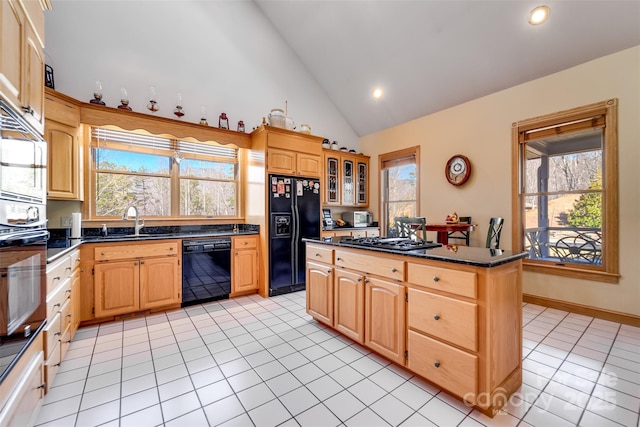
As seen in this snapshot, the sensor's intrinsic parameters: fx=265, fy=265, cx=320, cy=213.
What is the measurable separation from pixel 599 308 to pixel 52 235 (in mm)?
6273

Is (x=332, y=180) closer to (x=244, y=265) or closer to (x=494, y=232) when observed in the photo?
(x=244, y=265)

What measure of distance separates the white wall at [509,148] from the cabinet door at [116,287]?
4.44 metres

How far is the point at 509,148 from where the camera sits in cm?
372

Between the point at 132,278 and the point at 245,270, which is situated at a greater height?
the point at 132,278

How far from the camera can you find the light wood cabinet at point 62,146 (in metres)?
2.64

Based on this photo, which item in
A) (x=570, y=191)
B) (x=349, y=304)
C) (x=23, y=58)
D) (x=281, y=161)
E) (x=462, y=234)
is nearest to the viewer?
(x=23, y=58)

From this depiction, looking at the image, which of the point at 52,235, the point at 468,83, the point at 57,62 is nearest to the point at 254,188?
the point at 52,235

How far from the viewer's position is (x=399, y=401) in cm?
170

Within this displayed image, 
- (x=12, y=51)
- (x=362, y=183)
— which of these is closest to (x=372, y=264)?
(x=12, y=51)

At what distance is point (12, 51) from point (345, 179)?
4.64m

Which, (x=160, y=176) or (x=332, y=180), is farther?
(x=332, y=180)

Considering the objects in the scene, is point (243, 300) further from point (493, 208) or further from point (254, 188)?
point (493, 208)

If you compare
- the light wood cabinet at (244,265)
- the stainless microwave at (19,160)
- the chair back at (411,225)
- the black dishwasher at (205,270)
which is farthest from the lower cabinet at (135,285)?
the chair back at (411,225)

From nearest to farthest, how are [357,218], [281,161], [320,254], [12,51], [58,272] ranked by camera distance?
[12,51], [58,272], [320,254], [281,161], [357,218]
